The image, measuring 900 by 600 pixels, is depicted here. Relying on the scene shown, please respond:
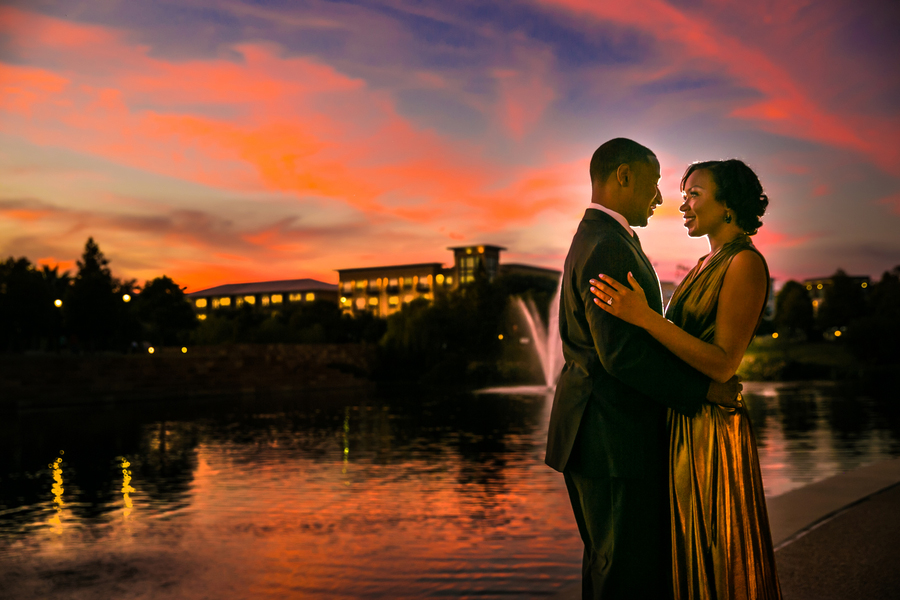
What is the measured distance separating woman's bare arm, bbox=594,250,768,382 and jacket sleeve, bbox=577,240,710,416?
3 cm

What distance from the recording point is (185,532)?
9047mm

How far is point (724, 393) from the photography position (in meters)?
2.72

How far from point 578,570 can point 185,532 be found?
426 cm

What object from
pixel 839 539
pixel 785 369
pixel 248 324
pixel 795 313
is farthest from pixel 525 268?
pixel 839 539

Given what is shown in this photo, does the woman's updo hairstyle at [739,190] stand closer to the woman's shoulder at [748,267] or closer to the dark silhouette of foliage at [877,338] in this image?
the woman's shoulder at [748,267]

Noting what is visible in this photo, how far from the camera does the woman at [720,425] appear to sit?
2682 millimetres

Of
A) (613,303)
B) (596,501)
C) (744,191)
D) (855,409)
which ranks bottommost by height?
(855,409)

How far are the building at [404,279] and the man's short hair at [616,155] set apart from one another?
108739 millimetres

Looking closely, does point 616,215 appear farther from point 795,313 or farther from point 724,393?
point 795,313

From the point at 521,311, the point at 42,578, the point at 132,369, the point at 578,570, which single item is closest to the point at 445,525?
the point at 578,570

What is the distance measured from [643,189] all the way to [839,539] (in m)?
4.99

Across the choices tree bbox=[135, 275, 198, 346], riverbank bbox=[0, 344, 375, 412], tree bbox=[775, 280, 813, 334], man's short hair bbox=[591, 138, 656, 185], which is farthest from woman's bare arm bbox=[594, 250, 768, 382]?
tree bbox=[775, 280, 813, 334]

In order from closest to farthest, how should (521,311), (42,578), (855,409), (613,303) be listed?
1. (613,303)
2. (42,578)
3. (855,409)
4. (521,311)

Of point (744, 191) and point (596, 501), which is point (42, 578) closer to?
point (596, 501)
